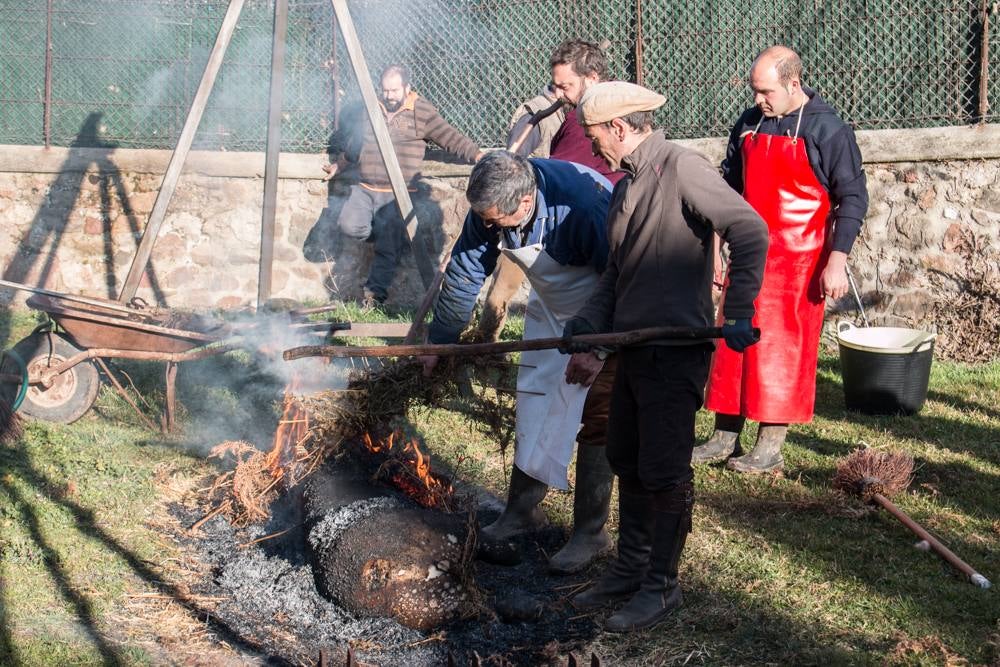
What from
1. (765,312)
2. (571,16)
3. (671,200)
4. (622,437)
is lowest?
(622,437)

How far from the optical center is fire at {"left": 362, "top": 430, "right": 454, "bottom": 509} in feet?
16.0

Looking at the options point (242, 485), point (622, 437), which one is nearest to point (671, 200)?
point (622, 437)

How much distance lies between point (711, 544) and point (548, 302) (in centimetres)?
140

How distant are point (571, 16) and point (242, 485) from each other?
6073mm

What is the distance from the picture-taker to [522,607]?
4113mm

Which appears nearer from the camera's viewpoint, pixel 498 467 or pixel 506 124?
pixel 498 467

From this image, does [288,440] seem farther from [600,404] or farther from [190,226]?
[190,226]

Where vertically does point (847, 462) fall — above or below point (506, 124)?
below

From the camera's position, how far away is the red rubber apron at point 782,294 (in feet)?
18.1

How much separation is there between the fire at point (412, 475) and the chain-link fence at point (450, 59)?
17.2 ft

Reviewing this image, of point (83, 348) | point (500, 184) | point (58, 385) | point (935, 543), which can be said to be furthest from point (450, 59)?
point (935, 543)

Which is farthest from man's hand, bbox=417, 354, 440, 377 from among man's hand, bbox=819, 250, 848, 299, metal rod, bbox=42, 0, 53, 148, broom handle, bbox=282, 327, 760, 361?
metal rod, bbox=42, 0, 53, 148

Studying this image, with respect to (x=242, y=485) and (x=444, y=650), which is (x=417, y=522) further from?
(x=242, y=485)

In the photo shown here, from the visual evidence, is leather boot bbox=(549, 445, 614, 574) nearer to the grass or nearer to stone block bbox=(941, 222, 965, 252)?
the grass
